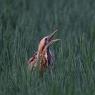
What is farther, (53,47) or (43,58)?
(53,47)

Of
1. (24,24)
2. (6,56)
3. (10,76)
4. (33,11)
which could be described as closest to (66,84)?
(10,76)

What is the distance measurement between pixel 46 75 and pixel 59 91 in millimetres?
504

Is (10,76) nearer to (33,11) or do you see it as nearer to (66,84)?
(66,84)

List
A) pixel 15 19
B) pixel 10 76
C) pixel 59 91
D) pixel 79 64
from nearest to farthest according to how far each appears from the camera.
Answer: pixel 59 91 → pixel 10 76 → pixel 79 64 → pixel 15 19

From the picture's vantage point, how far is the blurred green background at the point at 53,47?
16.9 feet

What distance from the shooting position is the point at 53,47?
6605mm

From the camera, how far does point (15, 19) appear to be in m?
8.30

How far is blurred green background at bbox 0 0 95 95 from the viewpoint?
5148mm

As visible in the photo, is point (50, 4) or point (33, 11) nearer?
point (33, 11)

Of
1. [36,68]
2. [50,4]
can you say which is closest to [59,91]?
[36,68]

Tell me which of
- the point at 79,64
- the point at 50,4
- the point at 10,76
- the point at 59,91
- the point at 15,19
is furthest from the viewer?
the point at 50,4

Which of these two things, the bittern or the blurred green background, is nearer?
the blurred green background

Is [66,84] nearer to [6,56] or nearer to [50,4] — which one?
[6,56]

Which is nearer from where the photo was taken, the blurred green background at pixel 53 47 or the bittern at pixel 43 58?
the blurred green background at pixel 53 47
